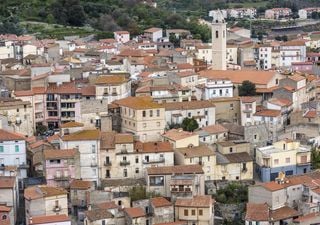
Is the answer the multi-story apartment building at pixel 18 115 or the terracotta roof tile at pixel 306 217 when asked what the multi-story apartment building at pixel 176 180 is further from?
the multi-story apartment building at pixel 18 115

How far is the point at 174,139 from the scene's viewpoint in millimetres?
24516

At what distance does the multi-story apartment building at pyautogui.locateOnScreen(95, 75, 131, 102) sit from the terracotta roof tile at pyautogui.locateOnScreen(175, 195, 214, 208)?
7.18m

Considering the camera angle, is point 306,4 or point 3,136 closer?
point 3,136

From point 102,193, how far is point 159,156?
2368mm

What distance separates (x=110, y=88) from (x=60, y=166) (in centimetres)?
621

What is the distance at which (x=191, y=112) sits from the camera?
1085 inches

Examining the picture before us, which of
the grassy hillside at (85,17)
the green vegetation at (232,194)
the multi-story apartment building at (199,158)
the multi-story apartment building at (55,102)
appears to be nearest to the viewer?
the green vegetation at (232,194)

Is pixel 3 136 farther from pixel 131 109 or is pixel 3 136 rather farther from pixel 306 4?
pixel 306 4

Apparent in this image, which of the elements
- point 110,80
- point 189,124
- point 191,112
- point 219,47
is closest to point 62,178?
point 189,124

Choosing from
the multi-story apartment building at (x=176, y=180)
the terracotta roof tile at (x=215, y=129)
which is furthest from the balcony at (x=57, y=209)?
the terracotta roof tile at (x=215, y=129)

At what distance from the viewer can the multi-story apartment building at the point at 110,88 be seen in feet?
92.4

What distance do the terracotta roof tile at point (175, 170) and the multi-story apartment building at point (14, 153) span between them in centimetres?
392

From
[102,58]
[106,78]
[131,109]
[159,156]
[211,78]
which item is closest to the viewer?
[159,156]

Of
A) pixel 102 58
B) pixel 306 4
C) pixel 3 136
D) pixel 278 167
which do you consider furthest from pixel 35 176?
pixel 306 4
